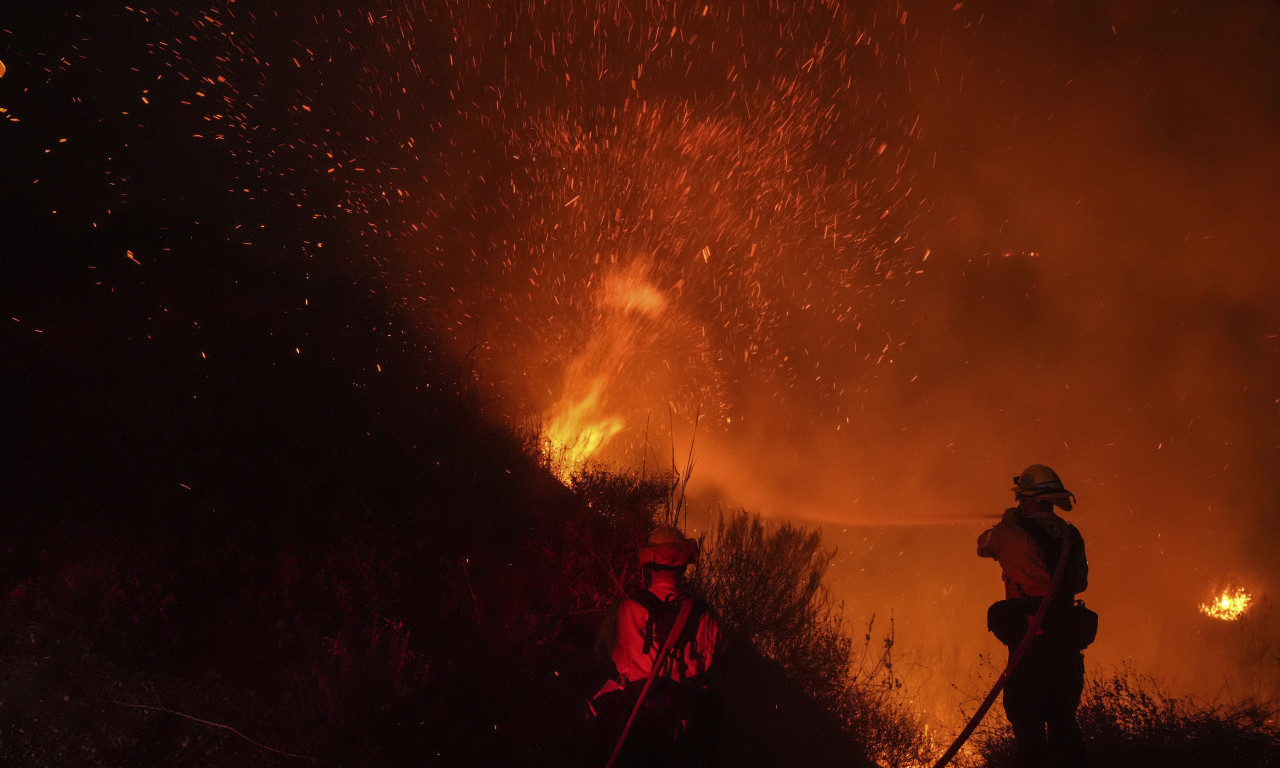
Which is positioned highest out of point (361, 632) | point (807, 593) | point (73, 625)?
point (807, 593)

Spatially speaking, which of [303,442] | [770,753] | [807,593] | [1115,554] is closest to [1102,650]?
[1115,554]

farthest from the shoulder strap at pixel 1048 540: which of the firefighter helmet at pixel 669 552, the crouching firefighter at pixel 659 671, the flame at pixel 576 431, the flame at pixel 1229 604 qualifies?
the flame at pixel 1229 604

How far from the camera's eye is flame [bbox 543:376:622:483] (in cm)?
1080

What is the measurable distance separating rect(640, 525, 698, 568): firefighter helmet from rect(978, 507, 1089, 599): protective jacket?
2.57m

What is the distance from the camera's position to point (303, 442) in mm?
7512

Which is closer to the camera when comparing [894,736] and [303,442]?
[303,442]

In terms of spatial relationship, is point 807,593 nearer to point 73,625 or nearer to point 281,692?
point 281,692

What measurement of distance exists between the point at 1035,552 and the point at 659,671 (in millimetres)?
3210

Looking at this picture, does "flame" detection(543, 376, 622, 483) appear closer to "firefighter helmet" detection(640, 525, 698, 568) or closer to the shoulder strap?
"firefighter helmet" detection(640, 525, 698, 568)

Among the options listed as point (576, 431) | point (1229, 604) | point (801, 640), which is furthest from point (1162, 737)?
point (1229, 604)

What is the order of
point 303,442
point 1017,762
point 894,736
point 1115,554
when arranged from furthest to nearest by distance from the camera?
point 1115,554 → point 894,736 → point 303,442 → point 1017,762

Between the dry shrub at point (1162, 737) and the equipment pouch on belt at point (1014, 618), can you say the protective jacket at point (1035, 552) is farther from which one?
the dry shrub at point (1162, 737)

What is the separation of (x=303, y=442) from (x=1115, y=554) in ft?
255

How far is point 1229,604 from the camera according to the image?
2060 inches
